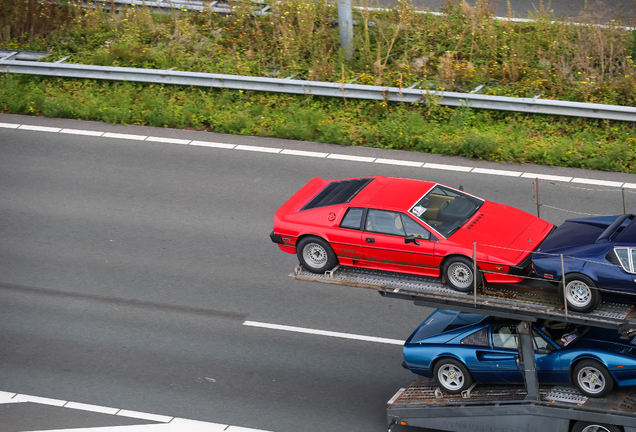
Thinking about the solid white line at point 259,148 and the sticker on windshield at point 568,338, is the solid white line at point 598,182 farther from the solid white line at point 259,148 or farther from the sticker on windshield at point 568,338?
the sticker on windshield at point 568,338

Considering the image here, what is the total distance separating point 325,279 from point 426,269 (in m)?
1.29

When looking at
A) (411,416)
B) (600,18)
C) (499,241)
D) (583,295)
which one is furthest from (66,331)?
(600,18)

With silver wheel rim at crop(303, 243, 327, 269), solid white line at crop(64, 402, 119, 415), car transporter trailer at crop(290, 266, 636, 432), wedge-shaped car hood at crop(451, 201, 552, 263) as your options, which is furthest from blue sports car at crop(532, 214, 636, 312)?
solid white line at crop(64, 402, 119, 415)

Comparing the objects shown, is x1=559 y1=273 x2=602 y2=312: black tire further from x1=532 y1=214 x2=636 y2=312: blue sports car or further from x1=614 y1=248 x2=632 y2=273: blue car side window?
x1=614 y1=248 x2=632 y2=273: blue car side window

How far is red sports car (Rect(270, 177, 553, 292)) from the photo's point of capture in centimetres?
962

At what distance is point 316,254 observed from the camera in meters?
10.7

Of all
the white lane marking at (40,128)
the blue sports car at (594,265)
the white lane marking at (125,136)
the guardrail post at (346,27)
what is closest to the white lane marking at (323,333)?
the blue sports car at (594,265)

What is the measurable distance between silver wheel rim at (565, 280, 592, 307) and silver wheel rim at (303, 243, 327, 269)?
10.5ft

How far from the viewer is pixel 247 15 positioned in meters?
21.6

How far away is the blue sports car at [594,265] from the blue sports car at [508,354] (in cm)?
70

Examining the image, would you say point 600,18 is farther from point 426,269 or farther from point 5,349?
point 5,349

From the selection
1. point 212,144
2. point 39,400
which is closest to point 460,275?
point 39,400

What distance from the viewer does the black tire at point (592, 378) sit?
903 cm

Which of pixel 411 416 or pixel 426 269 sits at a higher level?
pixel 426 269
